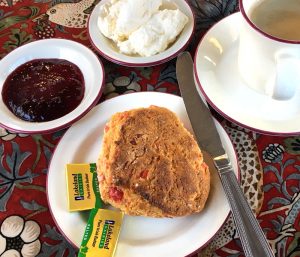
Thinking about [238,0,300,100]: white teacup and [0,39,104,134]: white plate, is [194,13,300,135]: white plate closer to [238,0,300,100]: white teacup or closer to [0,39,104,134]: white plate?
[238,0,300,100]: white teacup

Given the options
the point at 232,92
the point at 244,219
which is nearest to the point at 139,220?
the point at 244,219

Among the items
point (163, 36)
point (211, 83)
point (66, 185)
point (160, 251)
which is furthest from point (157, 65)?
point (160, 251)

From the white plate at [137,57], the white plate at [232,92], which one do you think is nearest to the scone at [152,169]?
the white plate at [232,92]

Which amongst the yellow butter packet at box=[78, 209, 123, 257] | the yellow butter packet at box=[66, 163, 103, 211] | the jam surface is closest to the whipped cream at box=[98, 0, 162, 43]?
the jam surface

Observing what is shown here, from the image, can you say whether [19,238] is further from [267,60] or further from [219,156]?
[267,60]

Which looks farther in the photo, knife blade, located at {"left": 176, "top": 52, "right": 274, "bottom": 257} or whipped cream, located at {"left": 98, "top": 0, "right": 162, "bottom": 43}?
whipped cream, located at {"left": 98, "top": 0, "right": 162, "bottom": 43}
